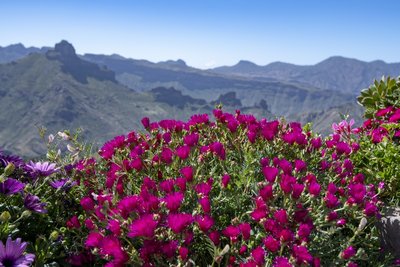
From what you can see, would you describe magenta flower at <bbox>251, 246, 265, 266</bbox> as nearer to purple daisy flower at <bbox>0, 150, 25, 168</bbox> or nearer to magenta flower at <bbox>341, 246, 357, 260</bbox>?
magenta flower at <bbox>341, 246, 357, 260</bbox>

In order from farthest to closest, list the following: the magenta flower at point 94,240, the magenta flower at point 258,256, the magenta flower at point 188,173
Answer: the magenta flower at point 188,173, the magenta flower at point 94,240, the magenta flower at point 258,256

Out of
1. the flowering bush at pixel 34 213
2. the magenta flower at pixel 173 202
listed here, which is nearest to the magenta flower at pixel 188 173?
the magenta flower at pixel 173 202

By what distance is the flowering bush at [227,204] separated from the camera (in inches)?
117

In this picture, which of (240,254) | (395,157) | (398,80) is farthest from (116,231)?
(398,80)

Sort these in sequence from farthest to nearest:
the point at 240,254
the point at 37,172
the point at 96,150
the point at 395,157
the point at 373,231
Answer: the point at 96,150 → the point at 395,157 → the point at 37,172 → the point at 373,231 → the point at 240,254

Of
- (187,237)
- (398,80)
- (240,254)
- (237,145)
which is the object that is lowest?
(240,254)

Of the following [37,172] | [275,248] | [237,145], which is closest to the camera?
[275,248]

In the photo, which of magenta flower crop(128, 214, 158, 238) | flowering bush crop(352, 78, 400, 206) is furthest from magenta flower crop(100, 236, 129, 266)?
flowering bush crop(352, 78, 400, 206)

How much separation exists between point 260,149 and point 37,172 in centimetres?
241

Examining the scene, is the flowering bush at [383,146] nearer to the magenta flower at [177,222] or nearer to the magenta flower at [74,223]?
the magenta flower at [177,222]

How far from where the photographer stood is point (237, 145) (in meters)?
4.75

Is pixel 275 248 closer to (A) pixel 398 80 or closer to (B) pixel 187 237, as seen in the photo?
(B) pixel 187 237

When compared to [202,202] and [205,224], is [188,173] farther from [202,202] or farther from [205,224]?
[205,224]

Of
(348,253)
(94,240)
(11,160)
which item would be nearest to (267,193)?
(348,253)
